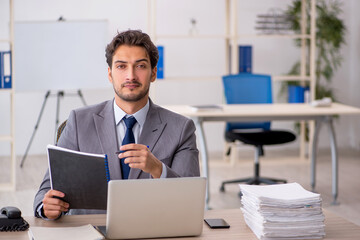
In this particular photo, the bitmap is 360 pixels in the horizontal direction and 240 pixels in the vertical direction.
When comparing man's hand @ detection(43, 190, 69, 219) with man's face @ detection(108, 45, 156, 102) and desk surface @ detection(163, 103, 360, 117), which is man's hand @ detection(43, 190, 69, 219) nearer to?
man's face @ detection(108, 45, 156, 102)

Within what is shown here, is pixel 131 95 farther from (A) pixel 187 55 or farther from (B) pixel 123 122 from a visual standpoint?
(A) pixel 187 55

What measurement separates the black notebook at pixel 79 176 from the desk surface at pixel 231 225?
3.4 inches

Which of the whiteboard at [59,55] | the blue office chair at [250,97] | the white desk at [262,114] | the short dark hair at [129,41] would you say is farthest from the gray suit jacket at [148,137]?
the whiteboard at [59,55]

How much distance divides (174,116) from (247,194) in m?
0.55

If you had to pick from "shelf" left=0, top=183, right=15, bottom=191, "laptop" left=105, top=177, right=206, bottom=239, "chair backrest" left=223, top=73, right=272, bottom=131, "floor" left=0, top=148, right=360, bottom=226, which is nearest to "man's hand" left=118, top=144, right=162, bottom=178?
"laptop" left=105, top=177, right=206, bottom=239

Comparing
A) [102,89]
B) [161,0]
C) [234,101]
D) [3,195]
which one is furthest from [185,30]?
[3,195]

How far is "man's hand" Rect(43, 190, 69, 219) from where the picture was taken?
6.63ft

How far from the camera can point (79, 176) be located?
199 cm

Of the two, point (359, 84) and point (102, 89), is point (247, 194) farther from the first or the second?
point (359, 84)

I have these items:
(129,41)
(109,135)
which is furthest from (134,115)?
(129,41)

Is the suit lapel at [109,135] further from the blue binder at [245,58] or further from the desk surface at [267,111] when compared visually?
the blue binder at [245,58]

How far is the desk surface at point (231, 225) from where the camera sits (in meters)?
1.96

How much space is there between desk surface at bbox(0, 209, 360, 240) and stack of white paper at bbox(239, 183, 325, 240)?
0.04 metres

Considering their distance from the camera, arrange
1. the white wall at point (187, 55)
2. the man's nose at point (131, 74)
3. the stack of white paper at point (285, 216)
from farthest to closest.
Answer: the white wall at point (187, 55) → the man's nose at point (131, 74) → the stack of white paper at point (285, 216)
